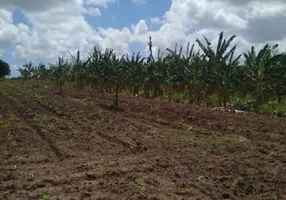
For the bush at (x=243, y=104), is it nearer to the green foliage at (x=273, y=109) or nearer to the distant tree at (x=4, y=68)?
the green foliage at (x=273, y=109)

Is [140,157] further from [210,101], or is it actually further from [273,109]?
[210,101]

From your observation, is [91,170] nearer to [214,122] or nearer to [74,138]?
[74,138]

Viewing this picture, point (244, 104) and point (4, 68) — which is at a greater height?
point (4, 68)

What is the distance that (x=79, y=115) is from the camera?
17078mm

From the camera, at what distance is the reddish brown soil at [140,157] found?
22.3 feet

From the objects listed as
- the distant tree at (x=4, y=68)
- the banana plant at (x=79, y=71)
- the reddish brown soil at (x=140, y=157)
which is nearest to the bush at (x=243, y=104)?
the reddish brown soil at (x=140, y=157)

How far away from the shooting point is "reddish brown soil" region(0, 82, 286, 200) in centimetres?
679

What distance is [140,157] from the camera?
30.4 ft

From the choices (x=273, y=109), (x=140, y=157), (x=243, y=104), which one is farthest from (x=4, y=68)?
(x=140, y=157)

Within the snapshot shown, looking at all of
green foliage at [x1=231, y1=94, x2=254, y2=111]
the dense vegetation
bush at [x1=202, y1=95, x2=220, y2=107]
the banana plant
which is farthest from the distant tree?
green foliage at [x1=231, y1=94, x2=254, y2=111]

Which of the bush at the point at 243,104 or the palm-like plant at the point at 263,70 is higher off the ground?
the palm-like plant at the point at 263,70

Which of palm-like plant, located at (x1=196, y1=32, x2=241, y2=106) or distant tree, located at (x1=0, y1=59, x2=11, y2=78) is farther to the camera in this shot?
distant tree, located at (x1=0, y1=59, x2=11, y2=78)

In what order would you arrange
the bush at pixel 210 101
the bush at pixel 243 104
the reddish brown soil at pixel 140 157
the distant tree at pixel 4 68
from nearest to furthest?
1. the reddish brown soil at pixel 140 157
2. the bush at pixel 243 104
3. the bush at pixel 210 101
4. the distant tree at pixel 4 68

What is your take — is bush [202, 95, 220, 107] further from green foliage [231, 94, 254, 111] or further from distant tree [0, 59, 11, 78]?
distant tree [0, 59, 11, 78]
